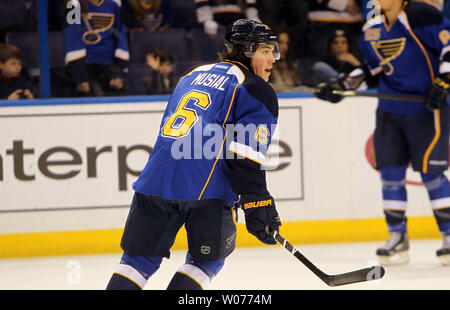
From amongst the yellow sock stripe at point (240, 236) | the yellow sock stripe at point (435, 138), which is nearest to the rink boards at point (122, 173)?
the yellow sock stripe at point (240, 236)

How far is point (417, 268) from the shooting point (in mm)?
4309

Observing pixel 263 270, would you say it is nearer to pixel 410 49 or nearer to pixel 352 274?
pixel 410 49

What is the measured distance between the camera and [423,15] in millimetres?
4230

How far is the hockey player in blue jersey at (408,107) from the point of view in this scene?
423 cm

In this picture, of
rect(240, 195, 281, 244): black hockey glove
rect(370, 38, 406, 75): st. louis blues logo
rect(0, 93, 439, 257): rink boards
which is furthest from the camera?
rect(0, 93, 439, 257): rink boards

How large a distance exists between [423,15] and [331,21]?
1.19m

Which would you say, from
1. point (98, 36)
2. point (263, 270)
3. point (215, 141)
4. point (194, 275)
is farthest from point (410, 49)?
point (194, 275)

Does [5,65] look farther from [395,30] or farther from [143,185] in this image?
[143,185]

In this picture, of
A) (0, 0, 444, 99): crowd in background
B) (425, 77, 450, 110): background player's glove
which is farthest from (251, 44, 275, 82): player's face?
(0, 0, 444, 99): crowd in background

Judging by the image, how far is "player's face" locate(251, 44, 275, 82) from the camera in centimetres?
270

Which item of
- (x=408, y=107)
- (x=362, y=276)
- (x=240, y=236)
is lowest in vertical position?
(x=240, y=236)

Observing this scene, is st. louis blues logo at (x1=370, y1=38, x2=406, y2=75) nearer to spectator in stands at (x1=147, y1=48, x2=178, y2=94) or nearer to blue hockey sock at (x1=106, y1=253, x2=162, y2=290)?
spectator in stands at (x1=147, y1=48, x2=178, y2=94)

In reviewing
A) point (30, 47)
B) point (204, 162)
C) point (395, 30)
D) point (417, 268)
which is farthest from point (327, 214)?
point (204, 162)
